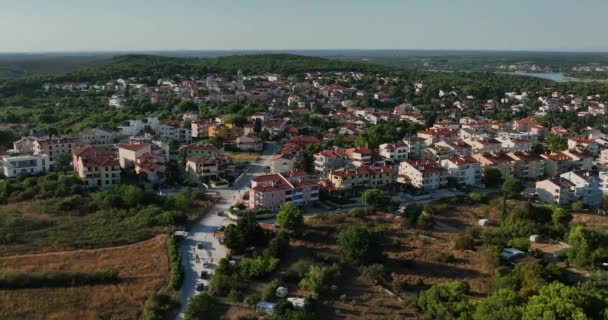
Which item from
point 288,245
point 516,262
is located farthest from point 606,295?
point 288,245

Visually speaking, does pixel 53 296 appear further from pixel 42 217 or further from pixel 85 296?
pixel 42 217

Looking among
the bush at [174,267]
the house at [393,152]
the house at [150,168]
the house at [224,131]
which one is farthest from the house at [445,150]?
the bush at [174,267]

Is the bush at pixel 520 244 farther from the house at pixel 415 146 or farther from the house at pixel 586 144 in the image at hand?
the house at pixel 586 144

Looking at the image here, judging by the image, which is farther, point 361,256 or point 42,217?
point 42,217

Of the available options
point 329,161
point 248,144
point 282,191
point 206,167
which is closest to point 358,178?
point 329,161

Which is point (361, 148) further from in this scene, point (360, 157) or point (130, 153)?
point (130, 153)

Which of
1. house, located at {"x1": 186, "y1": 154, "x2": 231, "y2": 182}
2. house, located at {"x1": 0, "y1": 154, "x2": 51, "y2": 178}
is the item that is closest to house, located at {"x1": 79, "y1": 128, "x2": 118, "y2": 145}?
house, located at {"x1": 0, "y1": 154, "x2": 51, "y2": 178}
